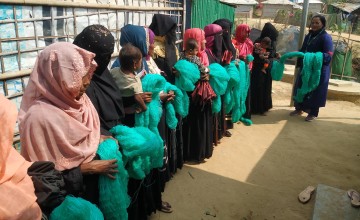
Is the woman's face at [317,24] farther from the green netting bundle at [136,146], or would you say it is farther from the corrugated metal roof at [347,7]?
the corrugated metal roof at [347,7]

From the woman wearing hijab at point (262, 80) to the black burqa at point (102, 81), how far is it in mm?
4332

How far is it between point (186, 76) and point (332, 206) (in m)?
2.24

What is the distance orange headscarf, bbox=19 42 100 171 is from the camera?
168cm

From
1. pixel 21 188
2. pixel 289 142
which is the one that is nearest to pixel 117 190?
pixel 21 188

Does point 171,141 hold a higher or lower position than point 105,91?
lower

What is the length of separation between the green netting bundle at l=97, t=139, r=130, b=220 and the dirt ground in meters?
1.30

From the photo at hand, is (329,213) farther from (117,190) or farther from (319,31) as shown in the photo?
(319,31)

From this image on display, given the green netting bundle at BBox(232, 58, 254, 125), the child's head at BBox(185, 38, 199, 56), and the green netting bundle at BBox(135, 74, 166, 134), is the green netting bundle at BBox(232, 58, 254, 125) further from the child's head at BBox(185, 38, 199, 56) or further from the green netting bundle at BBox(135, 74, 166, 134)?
Answer: the green netting bundle at BBox(135, 74, 166, 134)

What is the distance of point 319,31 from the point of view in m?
5.93

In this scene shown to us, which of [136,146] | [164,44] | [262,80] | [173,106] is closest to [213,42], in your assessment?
[164,44]

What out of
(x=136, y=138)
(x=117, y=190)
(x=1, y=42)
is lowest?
(x=117, y=190)

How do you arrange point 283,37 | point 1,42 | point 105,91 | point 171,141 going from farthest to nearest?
point 283,37 → point 171,141 → point 1,42 → point 105,91

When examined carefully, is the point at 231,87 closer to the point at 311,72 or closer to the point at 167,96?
the point at 167,96

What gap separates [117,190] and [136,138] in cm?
39
